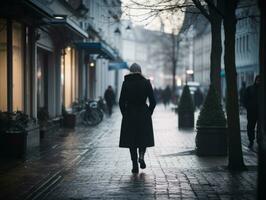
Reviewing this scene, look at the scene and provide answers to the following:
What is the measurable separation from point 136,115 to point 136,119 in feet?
0.23

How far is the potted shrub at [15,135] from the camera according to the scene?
14.4 meters

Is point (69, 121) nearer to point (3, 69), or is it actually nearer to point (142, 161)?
point (3, 69)

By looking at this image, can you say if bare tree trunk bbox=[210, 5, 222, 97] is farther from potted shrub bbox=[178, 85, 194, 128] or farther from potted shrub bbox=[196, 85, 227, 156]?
potted shrub bbox=[178, 85, 194, 128]

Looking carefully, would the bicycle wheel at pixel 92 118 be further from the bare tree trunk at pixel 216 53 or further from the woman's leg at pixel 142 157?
the woman's leg at pixel 142 157

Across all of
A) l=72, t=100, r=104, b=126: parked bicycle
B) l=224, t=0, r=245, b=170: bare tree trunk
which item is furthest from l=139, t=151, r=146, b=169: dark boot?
l=72, t=100, r=104, b=126: parked bicycle

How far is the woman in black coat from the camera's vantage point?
12.0 metres

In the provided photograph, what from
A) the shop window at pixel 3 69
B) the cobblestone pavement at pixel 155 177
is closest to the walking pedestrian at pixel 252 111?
the cobblestone pavement at pixel 155 177

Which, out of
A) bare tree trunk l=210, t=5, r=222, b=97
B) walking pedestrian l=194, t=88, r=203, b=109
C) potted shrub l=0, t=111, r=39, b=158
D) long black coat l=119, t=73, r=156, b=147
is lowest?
walking pedestrian l=194, t=88, r=203, b=109

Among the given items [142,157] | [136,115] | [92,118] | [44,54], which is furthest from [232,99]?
[92,118]

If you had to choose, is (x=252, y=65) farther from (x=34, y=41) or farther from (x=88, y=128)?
(x=34, y=41)

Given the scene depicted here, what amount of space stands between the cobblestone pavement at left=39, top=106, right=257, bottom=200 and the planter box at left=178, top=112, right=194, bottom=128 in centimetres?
919

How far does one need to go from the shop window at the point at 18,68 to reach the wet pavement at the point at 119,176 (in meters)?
2.36

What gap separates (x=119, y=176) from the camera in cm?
1146

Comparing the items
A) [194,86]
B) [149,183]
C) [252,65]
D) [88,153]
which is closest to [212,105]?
[88,153]
